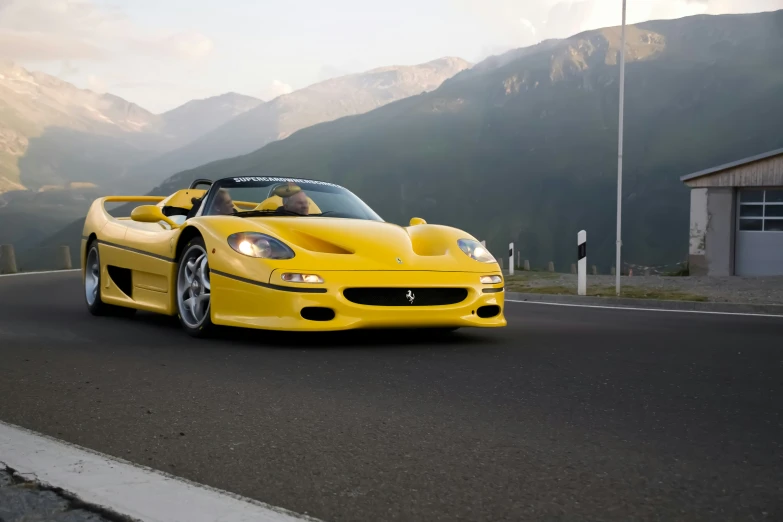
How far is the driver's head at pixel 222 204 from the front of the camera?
305 inches

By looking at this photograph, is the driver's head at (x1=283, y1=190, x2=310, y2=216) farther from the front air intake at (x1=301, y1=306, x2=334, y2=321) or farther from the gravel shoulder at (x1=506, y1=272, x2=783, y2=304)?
the gravel shoulder at (x1=506, y1=272, x2=783, y2=304)

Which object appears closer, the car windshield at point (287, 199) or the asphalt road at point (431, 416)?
the asphalt road at point (431, 416)

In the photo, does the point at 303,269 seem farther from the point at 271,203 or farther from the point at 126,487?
the point at 126,487

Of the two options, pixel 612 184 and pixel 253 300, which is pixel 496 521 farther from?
pixel 612 184

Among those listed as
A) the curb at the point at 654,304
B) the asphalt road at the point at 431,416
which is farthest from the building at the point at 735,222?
the asphalt road at the point at 431,416

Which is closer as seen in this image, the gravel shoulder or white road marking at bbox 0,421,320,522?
white road marking at bbox 0,421,320,522

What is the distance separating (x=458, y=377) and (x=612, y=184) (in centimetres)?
19694

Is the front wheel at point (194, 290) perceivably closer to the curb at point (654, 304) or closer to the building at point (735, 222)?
the curb at point (654, 304)

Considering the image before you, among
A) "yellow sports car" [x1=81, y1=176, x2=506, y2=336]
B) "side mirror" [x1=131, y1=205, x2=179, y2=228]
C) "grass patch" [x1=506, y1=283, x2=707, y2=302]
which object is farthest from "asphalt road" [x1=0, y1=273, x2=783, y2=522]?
"grass patch" [x1=506, y1=283, x2=707, y2=302]

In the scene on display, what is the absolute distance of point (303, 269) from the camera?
251 inches

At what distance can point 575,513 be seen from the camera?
2.64 metres

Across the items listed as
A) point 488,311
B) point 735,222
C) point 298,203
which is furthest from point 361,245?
point 735,222

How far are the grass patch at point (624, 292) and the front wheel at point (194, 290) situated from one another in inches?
339

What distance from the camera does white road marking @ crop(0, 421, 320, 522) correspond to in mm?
2562
